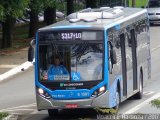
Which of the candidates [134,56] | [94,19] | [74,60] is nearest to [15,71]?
[134,56]

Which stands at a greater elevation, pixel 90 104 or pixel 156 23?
pixel 90 104

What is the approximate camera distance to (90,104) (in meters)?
17.6

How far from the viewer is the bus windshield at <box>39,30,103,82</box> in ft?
58.2

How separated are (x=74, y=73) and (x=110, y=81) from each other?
0.98m

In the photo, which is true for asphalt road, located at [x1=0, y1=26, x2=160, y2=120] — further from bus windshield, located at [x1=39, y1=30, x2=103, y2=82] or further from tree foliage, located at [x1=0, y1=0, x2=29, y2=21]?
tree foliage, located at [x1=0, y1=0, x2=29, y2=21]

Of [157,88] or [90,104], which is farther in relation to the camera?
[157,88]

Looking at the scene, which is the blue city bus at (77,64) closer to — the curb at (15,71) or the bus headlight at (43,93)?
the bus headlight at (43,93)

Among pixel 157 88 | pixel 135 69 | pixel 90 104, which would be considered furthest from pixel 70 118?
pixel 157 88

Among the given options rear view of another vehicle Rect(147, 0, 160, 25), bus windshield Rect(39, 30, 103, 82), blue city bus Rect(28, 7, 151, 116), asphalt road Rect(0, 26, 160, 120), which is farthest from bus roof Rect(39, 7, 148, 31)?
rear view of another vehicle Rect(147, 0, 160, 25)

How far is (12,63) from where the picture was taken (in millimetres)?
33531

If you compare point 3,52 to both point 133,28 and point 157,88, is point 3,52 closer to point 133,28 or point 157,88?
point 157,88

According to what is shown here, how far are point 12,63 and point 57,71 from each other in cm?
1588

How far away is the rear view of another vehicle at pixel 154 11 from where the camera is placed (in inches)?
2084

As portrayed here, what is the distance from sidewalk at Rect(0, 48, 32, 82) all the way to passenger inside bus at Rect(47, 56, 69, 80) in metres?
11.9
